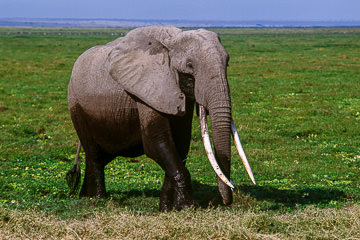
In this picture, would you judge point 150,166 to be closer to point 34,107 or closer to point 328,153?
point 328,153

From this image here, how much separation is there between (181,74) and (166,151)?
1.08 metres

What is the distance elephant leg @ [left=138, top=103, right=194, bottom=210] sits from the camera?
770 centimetres

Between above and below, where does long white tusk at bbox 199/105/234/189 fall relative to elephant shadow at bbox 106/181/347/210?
above

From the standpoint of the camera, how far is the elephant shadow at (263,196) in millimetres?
8812

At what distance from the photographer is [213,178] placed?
11250mm

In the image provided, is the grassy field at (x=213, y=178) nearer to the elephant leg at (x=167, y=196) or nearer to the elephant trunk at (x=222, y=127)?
the elephant leg at (x=167, y=196)

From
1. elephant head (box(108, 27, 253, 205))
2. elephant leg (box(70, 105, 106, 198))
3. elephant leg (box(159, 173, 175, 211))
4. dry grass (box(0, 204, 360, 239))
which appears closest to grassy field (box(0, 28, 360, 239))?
dry grass (box(0, 204, 360, 239))

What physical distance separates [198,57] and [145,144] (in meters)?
1.49

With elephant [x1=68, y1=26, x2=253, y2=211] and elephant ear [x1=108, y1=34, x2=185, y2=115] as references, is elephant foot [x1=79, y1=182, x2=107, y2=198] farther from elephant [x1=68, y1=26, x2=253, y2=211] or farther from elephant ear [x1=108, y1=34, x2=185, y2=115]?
elephant ear [x1=108, y1=34, x2=185, y2=115]

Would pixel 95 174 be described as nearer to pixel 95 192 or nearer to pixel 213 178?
pixel 95 192

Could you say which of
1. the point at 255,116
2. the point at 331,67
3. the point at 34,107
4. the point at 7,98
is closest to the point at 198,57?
the point at 255,116

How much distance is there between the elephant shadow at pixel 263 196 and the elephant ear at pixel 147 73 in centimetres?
203

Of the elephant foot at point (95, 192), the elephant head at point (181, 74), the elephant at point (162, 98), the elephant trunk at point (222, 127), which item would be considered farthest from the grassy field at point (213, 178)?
the elephant head at point (181, 74)

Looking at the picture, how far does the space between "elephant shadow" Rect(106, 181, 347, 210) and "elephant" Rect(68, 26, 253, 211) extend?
3.63ft
